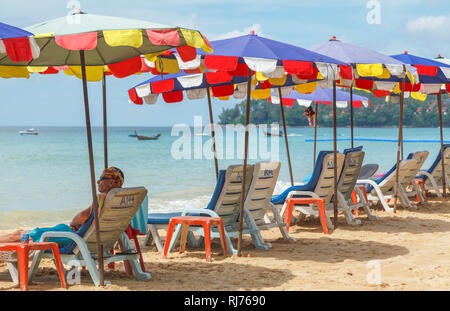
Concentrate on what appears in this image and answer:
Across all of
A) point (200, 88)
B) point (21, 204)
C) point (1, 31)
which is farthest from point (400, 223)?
point (21, 204)

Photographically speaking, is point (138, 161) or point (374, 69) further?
point (138, 161)

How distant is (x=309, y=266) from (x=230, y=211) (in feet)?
3.83

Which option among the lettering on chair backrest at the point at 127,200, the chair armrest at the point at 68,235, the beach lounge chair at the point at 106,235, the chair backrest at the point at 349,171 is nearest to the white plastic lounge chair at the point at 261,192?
the chair backrest at the point at 349,171

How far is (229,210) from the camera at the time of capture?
6.36 metres

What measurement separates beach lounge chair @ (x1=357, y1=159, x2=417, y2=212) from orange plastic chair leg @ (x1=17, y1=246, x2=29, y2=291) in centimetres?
559

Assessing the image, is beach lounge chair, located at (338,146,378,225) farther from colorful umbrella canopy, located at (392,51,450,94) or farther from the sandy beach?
colorful umbrella canopy, located at (392,51,450,94)

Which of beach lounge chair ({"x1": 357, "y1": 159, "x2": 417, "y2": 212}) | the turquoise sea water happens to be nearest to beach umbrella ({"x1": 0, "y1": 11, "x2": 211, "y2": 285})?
beach lounge chair ({"x1": 357, "y1": 159, "x2": 417, "y2": 212})

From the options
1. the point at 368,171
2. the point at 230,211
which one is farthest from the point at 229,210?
the point at 368,171

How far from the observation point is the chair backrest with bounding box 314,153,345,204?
7.59 meters

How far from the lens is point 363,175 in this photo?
420 inches

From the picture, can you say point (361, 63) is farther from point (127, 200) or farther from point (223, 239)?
point (127, 200)

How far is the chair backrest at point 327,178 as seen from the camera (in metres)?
7.59

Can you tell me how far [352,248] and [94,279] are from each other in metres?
2.81
